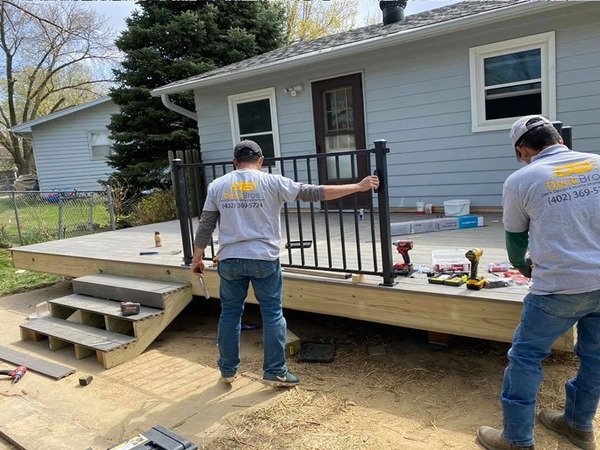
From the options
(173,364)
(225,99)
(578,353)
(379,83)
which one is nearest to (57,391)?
(173,364)

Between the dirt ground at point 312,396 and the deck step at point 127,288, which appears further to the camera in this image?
the deck step at point 127,288

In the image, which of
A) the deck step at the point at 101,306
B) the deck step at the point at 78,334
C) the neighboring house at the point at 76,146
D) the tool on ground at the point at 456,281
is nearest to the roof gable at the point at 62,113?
the neighboring house at the point at 76,146

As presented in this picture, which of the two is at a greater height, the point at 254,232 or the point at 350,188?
the point at 350,188

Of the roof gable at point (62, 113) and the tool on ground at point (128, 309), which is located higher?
the roof gable at point (62, 113)

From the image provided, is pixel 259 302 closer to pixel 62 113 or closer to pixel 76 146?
pixel 62 113

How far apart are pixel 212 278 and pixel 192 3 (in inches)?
406

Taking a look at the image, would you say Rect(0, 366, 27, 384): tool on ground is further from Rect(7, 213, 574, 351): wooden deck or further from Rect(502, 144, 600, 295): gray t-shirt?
Rect(502, 144, 600, 295): gray t-shirt

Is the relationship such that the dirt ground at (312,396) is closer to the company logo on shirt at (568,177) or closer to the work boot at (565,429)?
the work boot at (565,429)

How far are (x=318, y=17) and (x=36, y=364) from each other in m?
19.9

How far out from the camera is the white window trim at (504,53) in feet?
18.7

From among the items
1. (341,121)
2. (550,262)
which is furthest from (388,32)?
(550,262)

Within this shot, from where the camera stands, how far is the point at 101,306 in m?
4.57

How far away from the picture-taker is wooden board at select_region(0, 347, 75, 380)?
3926 mm

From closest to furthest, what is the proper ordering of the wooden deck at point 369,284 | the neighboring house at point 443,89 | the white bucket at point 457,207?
the wooden deck at point 369,284, the neighboring house at point 443,89, the white bucket at point 457,207
